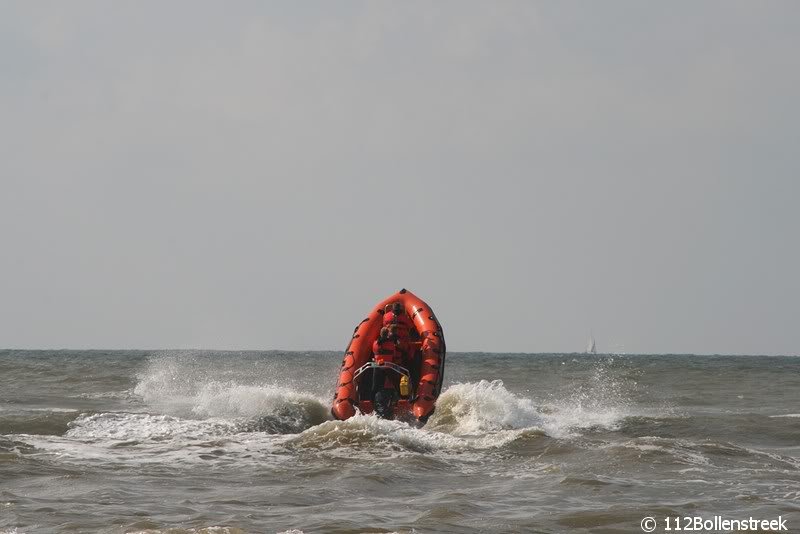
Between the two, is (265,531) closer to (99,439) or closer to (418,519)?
(418,519)

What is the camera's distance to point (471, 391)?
1281 centimetres

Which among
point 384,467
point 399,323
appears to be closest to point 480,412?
point 399,323

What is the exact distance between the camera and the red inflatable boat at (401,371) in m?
11.6

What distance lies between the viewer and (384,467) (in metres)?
8.36

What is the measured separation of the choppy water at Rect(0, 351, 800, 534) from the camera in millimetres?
6262

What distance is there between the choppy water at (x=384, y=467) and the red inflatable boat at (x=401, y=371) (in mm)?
389

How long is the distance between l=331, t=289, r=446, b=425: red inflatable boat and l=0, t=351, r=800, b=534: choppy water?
0.39 meters

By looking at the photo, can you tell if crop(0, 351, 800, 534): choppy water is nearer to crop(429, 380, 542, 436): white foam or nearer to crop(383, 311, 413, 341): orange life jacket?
crop(429, 380, 542, 436): white foam

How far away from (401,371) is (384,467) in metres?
3.63

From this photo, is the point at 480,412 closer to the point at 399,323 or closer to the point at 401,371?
the point at 401,371

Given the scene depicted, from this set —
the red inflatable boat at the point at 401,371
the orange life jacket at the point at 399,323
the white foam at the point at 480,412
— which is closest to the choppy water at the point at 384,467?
the white foam at the point at 480,412

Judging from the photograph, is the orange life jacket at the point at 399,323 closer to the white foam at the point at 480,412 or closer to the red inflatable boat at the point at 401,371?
the red inflatable boat at the point at 401,371

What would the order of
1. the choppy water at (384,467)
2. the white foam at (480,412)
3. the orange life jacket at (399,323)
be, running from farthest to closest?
the orange life jacket at (399,323) < the white foam at (480,412) < the choppy water at (384,467)

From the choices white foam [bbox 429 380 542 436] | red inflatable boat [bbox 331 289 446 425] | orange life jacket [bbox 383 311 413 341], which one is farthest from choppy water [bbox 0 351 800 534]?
orange life jacket [bbox 383 311 413 341]
